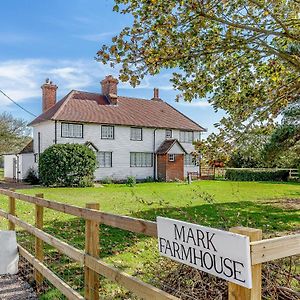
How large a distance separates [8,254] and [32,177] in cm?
2732

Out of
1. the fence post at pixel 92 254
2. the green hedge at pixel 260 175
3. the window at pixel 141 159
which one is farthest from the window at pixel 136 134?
the fence post at pixel 92 254

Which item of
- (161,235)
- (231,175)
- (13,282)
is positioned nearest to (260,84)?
(13,282)

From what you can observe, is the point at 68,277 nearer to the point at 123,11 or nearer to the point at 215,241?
the point at 215,241

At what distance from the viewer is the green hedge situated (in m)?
36.1

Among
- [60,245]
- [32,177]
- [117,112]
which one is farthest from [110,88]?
[60,245]

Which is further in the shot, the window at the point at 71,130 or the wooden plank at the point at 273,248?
the window at the point at 71,130

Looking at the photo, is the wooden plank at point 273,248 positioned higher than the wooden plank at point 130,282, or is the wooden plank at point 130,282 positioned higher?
the wooden plank at point 273,248

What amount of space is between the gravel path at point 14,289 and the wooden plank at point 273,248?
3826mm

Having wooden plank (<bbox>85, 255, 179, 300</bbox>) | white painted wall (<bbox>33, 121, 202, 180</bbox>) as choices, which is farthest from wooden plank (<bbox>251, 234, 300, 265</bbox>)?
white painted wall (<bbox>33, 121, 202, 180</bbox>)

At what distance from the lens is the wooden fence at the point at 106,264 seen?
2.03m

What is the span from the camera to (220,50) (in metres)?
8.02

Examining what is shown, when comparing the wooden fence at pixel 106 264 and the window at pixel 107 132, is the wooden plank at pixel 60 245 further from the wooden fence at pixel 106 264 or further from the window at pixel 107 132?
the window at pixel 107 132

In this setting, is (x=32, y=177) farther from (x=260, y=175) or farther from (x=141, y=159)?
(x=260, y=175)

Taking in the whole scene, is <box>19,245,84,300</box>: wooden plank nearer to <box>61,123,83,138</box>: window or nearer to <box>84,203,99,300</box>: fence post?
<box>84,203,99,300</box>: fence post
